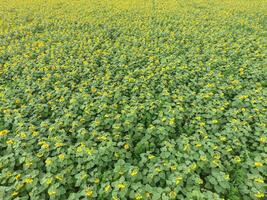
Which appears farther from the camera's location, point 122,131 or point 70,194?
point 122,131

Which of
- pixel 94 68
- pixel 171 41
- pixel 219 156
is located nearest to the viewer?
pixel 219 156

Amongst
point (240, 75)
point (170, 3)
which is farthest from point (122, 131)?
point (170, 3)

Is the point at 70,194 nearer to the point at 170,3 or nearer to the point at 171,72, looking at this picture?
the point at 171,72

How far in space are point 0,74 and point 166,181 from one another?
565 cm

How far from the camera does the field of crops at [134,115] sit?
3.24 m

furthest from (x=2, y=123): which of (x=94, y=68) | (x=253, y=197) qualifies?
(x=253, y=197)

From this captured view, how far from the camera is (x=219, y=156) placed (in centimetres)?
348

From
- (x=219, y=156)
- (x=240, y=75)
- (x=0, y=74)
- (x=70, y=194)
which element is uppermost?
(x=0, y=74)

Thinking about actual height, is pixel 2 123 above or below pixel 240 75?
above

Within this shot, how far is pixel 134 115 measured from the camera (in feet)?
14.5

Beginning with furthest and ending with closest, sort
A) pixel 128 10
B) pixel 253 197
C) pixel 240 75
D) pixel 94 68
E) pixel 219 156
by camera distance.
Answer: pixel 128 10 < pixel 94 68 < pixel 240 75 < pixel 219 156 < pixel 253 197

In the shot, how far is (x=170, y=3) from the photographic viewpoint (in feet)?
49.3

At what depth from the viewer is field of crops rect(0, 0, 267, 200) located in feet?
10.6

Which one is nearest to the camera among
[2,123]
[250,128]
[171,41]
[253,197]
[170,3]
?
[253,197]
